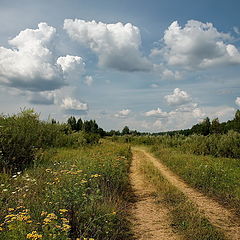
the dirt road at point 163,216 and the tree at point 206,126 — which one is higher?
the tree at point 206,126

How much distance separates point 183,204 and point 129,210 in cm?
155

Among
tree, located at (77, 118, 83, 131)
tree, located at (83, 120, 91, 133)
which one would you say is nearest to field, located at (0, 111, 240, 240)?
tree, located at (77, 118, 83, 131)

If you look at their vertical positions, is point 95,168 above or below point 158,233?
above

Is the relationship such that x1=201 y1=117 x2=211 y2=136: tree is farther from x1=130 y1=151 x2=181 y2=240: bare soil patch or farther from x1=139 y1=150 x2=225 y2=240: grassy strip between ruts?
x1=130 y1=151 x2=181 y2=240: bare soil patch

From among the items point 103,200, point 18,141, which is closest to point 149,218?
point 103,200

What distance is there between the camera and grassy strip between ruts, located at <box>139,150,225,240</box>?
5473mm

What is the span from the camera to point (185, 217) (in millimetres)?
6410

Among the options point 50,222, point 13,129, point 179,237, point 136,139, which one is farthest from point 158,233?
point 136,139

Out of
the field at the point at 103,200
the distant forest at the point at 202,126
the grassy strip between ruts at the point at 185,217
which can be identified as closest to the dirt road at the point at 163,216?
the field at the point at 103,200

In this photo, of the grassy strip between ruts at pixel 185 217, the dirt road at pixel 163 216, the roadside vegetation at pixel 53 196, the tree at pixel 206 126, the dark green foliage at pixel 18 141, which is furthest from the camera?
the tree at pixel 206 126

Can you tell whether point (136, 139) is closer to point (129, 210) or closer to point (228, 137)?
point (228, 137)

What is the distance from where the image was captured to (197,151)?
20.9 metres

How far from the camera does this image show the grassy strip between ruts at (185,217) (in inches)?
215

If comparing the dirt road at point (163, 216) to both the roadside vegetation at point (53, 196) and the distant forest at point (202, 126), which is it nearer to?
the roadside vegetation at point (53, 196)
